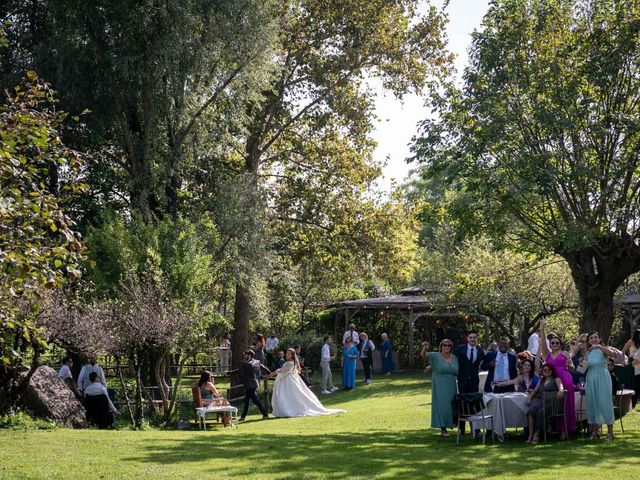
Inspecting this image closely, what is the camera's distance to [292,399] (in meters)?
21.2

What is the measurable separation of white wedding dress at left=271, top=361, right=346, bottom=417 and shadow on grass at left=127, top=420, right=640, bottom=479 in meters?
5.94

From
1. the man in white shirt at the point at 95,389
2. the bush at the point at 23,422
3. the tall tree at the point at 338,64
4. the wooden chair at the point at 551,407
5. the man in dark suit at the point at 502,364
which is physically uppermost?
the tall tree at the point at 338,64

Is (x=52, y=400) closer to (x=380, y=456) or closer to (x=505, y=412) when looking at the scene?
(x=380, y=456)

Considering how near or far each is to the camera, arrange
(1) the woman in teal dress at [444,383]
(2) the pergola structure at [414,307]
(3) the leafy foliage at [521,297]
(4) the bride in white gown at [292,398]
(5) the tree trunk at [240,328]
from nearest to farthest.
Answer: (1) the woman in teal dress at [444,383] → (4) the bride in white gown at [292,398] → (5) the tree trunk at [240,328] → (3) the leafy foliage at [521,297] → (2) the pergola structure at [414,307]

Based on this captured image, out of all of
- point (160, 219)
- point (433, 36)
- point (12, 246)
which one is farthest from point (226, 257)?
point (12, 246)

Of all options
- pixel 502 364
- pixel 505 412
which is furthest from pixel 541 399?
pixel 502 364

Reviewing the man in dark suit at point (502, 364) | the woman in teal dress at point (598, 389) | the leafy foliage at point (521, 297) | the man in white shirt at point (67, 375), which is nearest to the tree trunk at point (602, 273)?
the man in dark suit at point (502, 364)

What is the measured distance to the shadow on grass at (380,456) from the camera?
1109 centimetres

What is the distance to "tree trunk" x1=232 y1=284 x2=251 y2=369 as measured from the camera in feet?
99.9

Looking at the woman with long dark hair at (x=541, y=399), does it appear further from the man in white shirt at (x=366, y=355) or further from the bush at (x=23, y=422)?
the man in white shirt at (x=366, y=355)

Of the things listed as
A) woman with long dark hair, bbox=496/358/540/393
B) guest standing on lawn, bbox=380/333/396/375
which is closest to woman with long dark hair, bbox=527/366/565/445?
woman with long dark hair, bbox=496/358/540/393

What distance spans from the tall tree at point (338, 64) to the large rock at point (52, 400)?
1193cm

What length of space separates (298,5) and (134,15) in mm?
9053

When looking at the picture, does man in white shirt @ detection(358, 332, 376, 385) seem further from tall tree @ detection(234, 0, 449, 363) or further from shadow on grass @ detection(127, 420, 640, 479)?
shadow on grass @ detection(127, 420, 640, 479)
